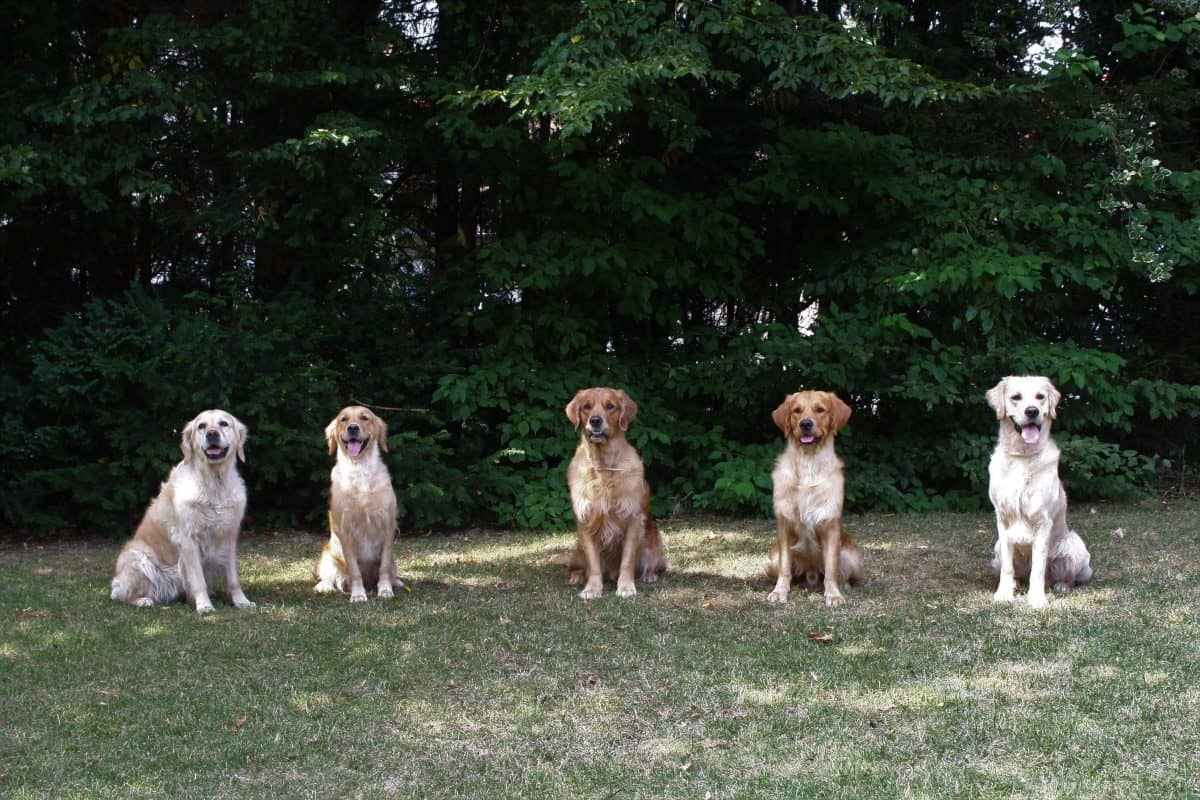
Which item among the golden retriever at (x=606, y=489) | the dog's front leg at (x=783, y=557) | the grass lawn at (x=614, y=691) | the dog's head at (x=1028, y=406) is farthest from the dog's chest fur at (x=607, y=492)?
the dog's head at (x=1028, y=406)

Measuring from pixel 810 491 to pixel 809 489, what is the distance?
0.04 feet

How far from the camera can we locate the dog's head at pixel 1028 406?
5727mm

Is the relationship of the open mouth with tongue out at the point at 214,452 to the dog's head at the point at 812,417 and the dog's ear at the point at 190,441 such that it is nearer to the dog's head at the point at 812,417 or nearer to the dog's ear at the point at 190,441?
the dog's ear at the point at 190,441

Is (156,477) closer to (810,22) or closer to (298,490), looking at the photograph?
Answer: (298,490)

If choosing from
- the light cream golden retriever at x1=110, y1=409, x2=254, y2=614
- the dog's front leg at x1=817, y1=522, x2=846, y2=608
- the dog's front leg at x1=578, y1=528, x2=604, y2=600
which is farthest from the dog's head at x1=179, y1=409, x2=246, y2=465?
the dog's front leg at x1=817, y1=522, x2=846, y2=608

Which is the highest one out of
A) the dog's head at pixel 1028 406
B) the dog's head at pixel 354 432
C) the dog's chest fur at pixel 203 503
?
the dog's head at pixel 1028 406

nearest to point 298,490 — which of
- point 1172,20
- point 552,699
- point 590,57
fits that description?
point 590,57

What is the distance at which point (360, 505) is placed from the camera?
6.28 meters

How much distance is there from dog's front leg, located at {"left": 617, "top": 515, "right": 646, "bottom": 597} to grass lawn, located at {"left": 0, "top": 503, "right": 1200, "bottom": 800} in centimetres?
16

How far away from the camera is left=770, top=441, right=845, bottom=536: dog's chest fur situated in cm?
Result: 601

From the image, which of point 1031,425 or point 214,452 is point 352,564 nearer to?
point 214,452

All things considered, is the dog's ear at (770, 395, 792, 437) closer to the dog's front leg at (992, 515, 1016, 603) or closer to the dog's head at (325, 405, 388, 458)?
the dog's front leg at (992, 515, 1016, 603)

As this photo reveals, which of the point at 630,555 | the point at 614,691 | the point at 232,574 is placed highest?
the point at 630,555

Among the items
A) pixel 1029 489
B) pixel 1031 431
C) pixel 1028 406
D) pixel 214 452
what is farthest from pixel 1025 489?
pixel 214 452
